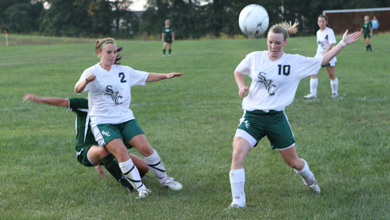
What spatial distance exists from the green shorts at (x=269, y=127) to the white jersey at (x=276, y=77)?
0.08 m

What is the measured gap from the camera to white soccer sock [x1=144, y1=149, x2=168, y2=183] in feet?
14.9

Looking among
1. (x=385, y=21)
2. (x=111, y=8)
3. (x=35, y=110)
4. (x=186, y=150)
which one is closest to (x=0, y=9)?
(x=111, y=8)

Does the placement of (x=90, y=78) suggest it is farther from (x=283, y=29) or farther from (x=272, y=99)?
(x=283, y=29)

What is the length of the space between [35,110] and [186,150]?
4.65 m

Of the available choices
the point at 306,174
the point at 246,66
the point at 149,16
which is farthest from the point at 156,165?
the point at 149,16

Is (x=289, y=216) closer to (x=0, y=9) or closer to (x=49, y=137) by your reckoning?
(x=49, y=137)

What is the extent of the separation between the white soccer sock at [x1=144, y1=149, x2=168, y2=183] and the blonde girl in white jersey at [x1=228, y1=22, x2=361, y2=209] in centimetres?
99

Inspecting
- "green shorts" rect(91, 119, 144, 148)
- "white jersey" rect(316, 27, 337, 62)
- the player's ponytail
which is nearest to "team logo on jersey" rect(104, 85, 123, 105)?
→ "green shorts" rect(91, 119, 144, 148)

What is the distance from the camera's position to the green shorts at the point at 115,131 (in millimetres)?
4320

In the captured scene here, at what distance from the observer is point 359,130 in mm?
6867

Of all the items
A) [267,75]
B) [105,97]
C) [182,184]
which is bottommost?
[182,184]

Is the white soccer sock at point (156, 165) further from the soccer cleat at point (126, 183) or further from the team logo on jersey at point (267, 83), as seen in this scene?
the team logo on jersey at point (267, 83)

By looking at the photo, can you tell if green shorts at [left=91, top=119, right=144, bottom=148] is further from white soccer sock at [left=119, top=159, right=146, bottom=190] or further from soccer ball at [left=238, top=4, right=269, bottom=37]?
soccer ball at [left=238, top=4, right=269, bottom=37]

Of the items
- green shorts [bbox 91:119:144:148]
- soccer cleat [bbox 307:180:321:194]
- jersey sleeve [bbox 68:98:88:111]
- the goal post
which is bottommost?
soccer cleat [bbox 307:180:321:194]
